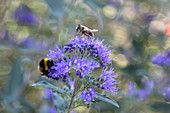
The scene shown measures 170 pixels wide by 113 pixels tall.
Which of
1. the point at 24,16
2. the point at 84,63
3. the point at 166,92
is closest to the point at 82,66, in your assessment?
the point at 84,63

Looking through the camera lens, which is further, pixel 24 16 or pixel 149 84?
pixel 24 16

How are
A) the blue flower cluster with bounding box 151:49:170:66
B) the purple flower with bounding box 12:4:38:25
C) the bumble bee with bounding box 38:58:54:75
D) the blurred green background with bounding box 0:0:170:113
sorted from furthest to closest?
the purple flower with bounding box 12:4:38:25 < the blue flower cluster with bounding box 151:49:170:66 < the blurred green background with bounding box 0:0:170:113 < the bumble bee with bounding box 38:58:54:75

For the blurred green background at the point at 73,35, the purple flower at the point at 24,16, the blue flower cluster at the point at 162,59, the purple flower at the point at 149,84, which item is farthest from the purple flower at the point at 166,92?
the purple flower at the point at 24,16

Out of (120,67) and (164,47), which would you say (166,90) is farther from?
(164,47)

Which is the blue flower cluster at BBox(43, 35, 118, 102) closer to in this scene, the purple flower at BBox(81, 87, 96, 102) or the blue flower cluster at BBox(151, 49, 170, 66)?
the purple flower at BBox(81, 87, 96, 102)

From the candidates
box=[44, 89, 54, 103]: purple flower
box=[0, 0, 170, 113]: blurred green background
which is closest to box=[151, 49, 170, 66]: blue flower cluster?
box=[0, 0, 170, 113]: blurred green background

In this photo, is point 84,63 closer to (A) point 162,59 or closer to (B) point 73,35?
(B) point 73,35
